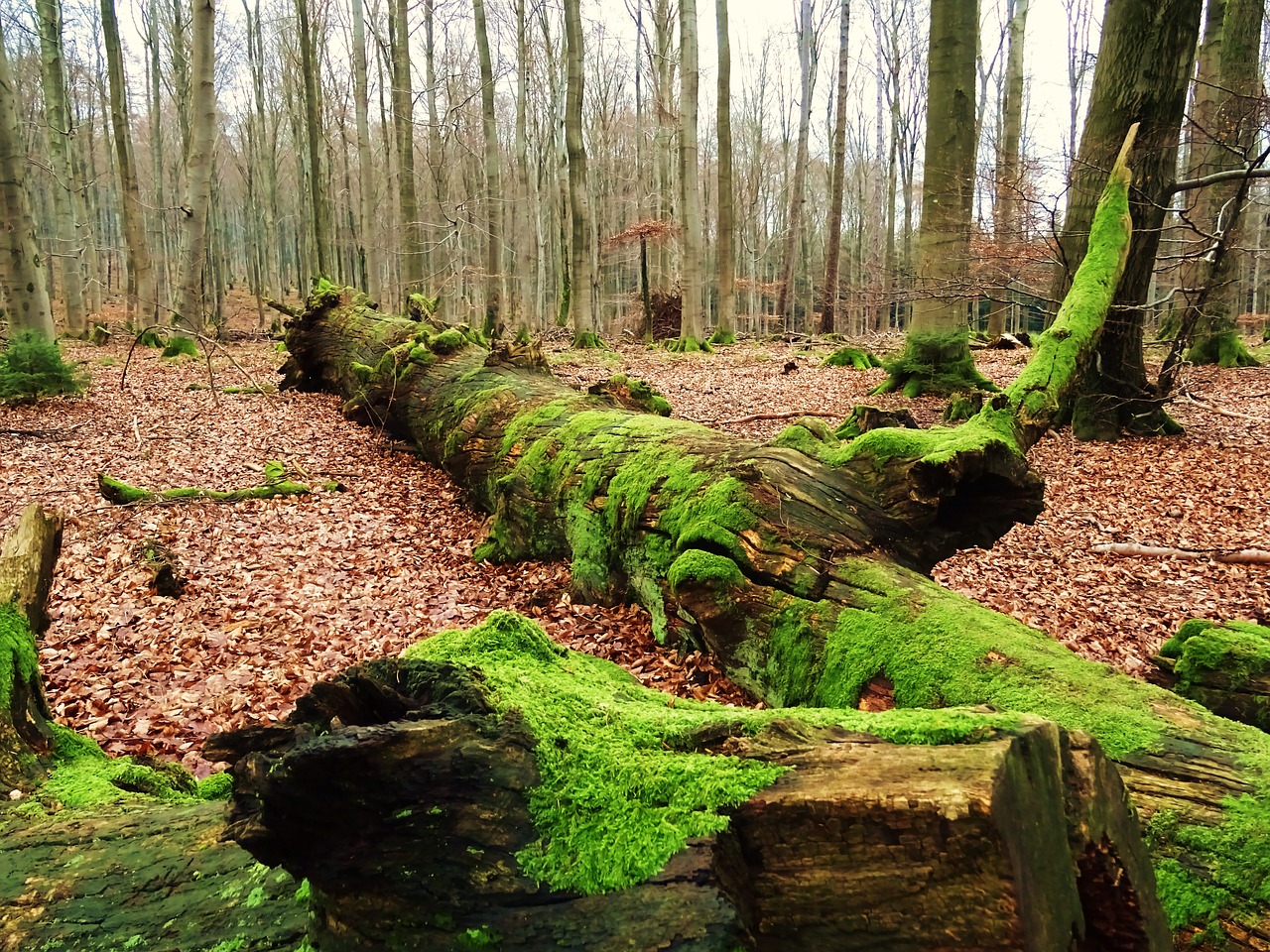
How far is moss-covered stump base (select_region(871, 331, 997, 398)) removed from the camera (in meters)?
11.3

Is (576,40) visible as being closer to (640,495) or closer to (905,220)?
(640,495)

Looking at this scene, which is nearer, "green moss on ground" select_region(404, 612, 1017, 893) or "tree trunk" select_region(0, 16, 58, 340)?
"green moss on ground" select_region(404, 612, 1017, 893)

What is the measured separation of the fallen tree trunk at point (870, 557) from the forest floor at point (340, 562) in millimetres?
584

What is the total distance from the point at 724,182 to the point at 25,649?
20379 millimetres

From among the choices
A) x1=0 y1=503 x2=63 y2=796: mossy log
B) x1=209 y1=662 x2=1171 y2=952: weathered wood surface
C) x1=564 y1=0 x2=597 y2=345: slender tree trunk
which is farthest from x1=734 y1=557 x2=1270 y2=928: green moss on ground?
x1=564 y1=0 x2=597 y2=345: slender tree trunk

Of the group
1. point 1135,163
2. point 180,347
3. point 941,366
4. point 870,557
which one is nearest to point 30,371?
point 180,347

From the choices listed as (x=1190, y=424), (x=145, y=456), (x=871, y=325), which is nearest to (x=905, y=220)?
(x=871, y=325)

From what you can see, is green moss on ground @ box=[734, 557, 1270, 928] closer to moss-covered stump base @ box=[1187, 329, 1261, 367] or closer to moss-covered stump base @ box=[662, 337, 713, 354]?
moss-covered stump base @ box=[1187, 329, 1261, 367]

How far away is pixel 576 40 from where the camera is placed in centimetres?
1889

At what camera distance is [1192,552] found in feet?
19.9

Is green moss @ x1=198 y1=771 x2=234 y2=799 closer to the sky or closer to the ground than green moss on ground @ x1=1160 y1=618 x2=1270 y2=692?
closer to the ground

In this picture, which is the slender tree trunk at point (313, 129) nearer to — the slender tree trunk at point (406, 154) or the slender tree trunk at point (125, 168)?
the slender tree trunk at point (406, 154)

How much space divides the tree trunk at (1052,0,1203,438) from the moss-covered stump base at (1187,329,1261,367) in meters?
6.33

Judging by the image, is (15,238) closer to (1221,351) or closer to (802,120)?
(1221,351)
